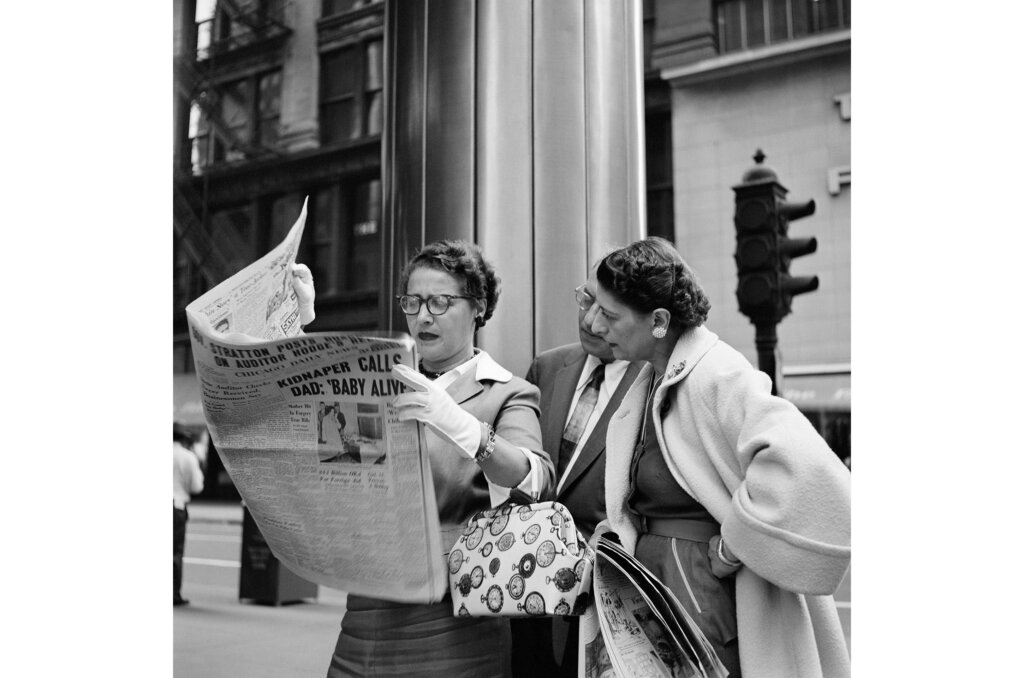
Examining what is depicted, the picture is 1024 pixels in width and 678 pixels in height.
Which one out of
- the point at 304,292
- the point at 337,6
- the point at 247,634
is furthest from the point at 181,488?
the point at 304,292

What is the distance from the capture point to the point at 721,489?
1.48m

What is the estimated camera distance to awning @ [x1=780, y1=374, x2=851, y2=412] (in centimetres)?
219

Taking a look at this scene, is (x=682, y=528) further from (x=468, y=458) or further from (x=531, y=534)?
(x=468, y=458)

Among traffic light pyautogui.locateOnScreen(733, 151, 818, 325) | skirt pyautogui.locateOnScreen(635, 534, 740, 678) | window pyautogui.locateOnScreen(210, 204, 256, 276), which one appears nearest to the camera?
skirt pyautogui.locateOnScreen(635, 534, 740, 678)

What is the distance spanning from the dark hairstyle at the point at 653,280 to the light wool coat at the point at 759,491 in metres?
0.05

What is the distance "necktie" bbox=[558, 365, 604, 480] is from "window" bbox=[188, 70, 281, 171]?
392cm

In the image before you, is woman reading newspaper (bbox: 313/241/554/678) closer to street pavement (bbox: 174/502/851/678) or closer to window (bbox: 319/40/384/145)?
street pavement (bbox: 174/502/851/678)

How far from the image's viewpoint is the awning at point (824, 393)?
2193 millimetres

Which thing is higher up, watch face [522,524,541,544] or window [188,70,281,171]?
window [188,70,281,171]

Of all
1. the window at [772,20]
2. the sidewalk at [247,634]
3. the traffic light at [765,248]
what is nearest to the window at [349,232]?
the sidewalk at [247,634]

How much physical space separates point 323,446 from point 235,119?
5.10m

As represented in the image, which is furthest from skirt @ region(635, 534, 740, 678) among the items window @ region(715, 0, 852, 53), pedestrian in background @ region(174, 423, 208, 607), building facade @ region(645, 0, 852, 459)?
pedestrian in background @ region(174, 423, 208, 607)
